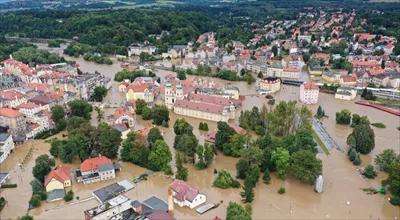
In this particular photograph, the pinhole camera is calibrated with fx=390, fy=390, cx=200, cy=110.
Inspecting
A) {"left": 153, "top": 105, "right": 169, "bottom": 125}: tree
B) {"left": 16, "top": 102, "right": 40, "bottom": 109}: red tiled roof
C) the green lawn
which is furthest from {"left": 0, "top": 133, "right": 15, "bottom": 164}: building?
the green lawn

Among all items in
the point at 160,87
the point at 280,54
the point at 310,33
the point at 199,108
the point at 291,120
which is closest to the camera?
the point at 291,120

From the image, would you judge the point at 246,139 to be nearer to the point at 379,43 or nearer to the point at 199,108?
the point at 199,108

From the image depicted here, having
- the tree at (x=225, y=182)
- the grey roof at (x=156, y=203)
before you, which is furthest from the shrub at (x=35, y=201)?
the tree at (x=225, y=182)

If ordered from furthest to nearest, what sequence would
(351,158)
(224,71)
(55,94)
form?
(224,71), (55,94), (351,158)

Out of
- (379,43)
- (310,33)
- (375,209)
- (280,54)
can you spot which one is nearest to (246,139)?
(375,209)

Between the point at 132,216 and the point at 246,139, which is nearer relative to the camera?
the point at 132,216

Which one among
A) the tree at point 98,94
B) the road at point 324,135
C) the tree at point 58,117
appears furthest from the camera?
the tree at point 98,94

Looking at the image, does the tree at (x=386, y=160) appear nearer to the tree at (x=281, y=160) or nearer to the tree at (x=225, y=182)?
the tree at (x=281, y=160)
